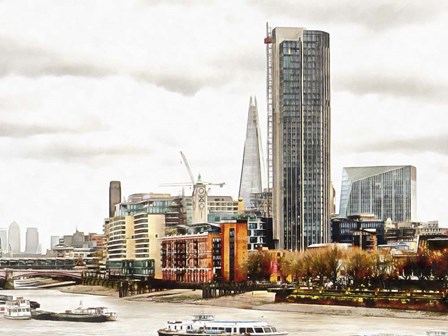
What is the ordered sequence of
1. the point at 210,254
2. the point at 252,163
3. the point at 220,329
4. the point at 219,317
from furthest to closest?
the point at 252,163 < the point at 210,254 < the point at 219,317 < the point at 220,329

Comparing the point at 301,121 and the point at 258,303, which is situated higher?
the point at 301,121

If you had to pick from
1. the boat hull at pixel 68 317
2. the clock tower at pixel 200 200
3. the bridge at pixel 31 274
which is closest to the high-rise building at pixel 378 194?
the clock tower at pixel 200 200

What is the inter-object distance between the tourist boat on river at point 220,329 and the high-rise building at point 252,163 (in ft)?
96.2

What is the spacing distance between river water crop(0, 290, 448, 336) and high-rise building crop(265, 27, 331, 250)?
16.8m

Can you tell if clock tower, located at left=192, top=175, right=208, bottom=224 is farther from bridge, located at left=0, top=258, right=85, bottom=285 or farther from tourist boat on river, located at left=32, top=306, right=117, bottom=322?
tourist boat on river, located at left=32, top=306, right=117, bottom=322

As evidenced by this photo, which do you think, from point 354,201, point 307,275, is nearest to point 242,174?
point 354,201

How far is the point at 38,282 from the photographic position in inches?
1804

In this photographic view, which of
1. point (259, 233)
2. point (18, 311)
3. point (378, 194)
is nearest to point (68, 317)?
point (18, 311)

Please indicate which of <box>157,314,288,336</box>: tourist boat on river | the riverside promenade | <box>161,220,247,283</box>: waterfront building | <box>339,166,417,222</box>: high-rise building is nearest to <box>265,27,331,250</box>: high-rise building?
<box>161,220,247,283</box>: waterfront building

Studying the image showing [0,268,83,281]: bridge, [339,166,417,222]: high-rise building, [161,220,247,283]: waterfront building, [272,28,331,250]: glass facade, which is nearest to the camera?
[161,220,247,283]: waterfront building

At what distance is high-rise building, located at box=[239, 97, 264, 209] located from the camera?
173ft

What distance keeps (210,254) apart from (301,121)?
36.2 ft

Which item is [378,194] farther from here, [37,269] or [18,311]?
[18,311]

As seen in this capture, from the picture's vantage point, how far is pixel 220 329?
74.4 ft
